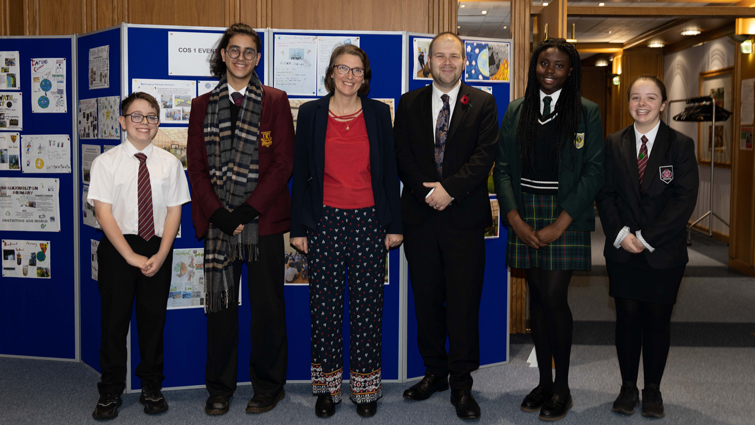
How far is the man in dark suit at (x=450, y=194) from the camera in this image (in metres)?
2.97

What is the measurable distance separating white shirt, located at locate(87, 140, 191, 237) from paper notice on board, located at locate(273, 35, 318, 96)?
77 centimetres

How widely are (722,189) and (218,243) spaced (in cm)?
848

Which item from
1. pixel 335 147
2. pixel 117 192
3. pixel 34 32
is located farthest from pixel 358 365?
pixel 34 32

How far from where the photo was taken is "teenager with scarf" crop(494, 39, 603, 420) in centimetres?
288

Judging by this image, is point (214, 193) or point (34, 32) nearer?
point (214, 193)

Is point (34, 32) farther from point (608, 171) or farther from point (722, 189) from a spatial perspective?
point (722, 189)

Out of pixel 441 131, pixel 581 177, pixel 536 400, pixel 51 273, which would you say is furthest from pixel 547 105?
pixel 51 273

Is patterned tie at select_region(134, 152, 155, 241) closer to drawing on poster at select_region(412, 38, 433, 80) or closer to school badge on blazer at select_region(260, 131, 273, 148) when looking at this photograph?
school badge on blazer at select_region(260, 131, 273, 148)

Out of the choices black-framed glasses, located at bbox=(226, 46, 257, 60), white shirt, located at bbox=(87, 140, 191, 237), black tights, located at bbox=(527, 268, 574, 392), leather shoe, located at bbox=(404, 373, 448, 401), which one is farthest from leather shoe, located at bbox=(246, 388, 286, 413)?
black-framed glasses, located at bbox=(226, 46, 257, 60)

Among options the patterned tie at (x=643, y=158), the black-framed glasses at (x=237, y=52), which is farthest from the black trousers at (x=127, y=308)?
the patterned tie at (x=643, y=158)

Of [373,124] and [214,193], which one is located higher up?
[373,124]

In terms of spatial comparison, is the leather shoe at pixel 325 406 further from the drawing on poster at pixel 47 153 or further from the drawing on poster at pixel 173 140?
the drawing on poster at pixel 47 153

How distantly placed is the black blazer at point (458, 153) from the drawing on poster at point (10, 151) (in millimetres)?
2549

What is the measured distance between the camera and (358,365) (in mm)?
3066
